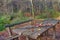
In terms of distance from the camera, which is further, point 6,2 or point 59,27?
point 6,2

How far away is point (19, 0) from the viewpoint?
50.0 feet

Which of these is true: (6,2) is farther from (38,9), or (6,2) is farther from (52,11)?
(52,11)

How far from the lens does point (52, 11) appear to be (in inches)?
584

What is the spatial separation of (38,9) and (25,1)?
54.9 inches

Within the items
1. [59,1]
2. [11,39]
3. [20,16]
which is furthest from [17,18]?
[11,39]

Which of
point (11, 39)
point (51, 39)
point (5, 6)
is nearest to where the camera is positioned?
point (11, 39)

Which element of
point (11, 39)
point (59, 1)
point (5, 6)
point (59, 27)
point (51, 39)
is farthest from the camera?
point (59, 1)

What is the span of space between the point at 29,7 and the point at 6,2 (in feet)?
6.93

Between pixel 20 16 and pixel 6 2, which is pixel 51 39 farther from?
pixel 6 2

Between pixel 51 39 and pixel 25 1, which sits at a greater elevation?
pixel 25 1

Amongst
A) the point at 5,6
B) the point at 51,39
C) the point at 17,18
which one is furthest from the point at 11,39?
the point at 5,6

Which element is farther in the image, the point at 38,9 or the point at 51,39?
the point at 38,9

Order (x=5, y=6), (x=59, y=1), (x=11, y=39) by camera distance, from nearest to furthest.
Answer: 1. (x=11, y=39)
2. (x=5, y=6)
3. (x=59, y=1)

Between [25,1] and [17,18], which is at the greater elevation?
[25,1]
